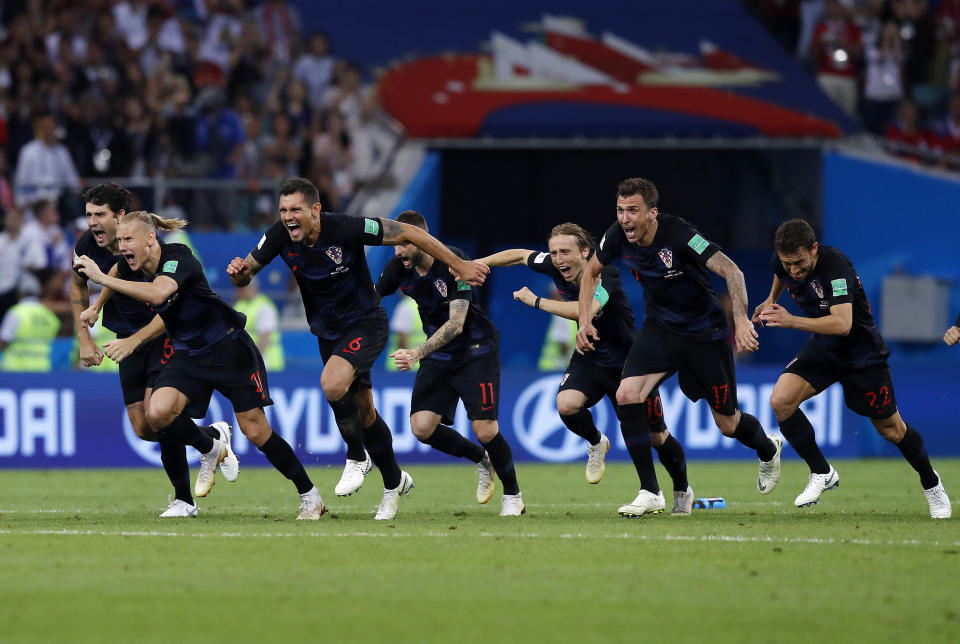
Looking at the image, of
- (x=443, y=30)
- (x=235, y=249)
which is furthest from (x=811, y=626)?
(x=443, y=30)

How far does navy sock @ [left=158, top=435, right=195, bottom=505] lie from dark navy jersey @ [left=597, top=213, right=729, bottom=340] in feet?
11.3

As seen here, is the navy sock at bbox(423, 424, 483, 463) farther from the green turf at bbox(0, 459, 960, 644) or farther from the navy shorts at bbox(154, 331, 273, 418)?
the navy shorts at bbox(154, 331, 273, 418)

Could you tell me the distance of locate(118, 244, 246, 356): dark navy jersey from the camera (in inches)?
407

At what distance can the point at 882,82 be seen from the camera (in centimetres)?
2453

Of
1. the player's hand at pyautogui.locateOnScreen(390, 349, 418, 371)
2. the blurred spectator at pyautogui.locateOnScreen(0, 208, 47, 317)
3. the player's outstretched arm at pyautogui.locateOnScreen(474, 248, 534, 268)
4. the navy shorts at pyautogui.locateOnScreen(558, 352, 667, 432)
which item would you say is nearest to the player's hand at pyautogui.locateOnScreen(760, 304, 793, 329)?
the navy shorts at pyautogui.locateOnScreen(558, 352, 667, 432)

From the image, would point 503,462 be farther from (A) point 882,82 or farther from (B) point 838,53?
(B) point 838,53

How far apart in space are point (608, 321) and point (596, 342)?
20 centimetres

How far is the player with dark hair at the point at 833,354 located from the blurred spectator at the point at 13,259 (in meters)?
11.2

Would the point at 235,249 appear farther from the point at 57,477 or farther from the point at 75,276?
the point at 75,276

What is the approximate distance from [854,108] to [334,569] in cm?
1908

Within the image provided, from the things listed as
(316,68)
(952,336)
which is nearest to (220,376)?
(952,336)

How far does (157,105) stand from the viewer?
21078 mm

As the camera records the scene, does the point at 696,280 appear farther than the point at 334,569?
Yes

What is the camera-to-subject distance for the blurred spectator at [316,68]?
23172mm
